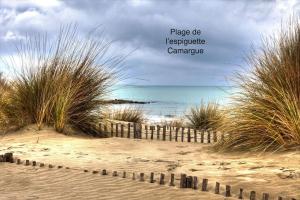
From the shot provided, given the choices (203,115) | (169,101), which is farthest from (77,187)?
(169,101)

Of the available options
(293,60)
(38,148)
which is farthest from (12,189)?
(293,60)

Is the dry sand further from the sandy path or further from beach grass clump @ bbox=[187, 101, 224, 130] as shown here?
beach grass clump @ bbox=[187, 101, 224, 130]

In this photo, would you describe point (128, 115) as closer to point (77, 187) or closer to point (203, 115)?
point (203, 115)

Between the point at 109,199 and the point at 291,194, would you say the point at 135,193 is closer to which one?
the point at 109,199

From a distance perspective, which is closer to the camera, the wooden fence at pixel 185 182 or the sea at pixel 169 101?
the wooden fence at pixel 185 182

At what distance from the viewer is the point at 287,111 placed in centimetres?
745

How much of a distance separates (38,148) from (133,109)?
658cm

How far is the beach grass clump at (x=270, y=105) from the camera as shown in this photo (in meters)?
7.38

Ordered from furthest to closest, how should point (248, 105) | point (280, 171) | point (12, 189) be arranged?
point (248, 105) → point (280, 171) → point (12, 189)

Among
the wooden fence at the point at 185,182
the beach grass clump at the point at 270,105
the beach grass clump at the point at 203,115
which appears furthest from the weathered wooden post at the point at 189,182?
the beach grass clump at the point at 203,115

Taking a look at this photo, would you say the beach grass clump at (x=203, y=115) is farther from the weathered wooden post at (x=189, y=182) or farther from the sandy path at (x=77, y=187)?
the weathered wooden post at (x=189, y=182)

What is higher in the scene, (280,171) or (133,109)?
(133,109)

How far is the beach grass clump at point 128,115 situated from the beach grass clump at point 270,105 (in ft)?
19.4

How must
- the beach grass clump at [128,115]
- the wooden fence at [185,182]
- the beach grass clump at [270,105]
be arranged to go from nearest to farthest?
the wooden fence at [185,182] < the beach grass clump at [270,105] < the beach grass clump at [128,115]
